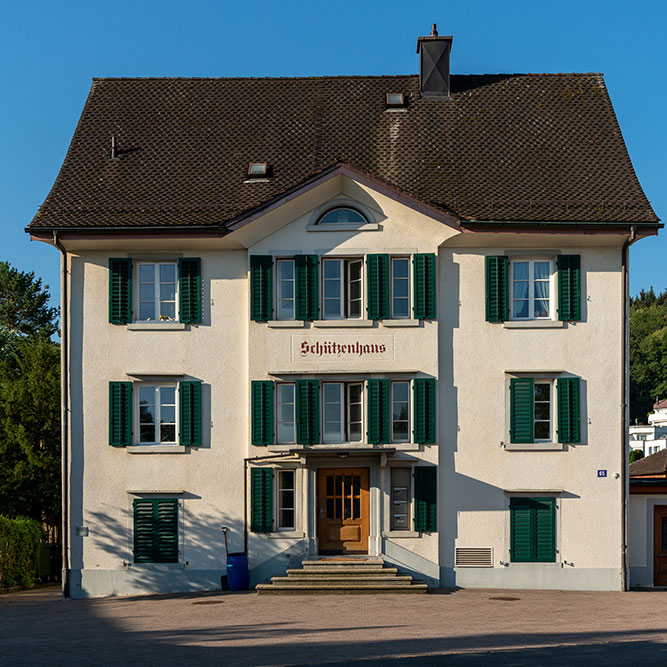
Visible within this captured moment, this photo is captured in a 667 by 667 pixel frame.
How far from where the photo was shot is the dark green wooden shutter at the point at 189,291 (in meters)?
24.0

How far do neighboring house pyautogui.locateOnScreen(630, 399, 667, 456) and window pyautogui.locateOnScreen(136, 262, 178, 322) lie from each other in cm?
5138

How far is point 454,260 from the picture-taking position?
24.1 m

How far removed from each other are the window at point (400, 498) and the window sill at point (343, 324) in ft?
10.7

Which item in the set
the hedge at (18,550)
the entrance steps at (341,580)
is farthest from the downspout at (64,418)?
the entrance steps at (341,580)

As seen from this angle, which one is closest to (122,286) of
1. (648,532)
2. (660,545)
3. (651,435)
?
(648,532)

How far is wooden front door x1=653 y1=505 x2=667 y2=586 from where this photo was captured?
24344 mm

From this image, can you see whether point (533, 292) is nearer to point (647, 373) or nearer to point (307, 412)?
point (307, 412)

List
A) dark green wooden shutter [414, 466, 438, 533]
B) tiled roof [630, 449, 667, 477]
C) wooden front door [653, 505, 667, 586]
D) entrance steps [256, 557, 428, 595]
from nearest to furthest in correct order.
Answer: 1. entrance steps [256, 557, 428, 595]
2. dark green wooden shutter [414, 466, 438, 533]
3. wooden front door [653, 505, 667, 586]
4. tiled roof [630, 449, 667, 477]

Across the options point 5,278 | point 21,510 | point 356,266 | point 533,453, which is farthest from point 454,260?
point 5,278

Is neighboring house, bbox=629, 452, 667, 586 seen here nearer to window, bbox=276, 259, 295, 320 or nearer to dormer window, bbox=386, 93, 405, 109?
window, bbox=276, 259, 295, 320

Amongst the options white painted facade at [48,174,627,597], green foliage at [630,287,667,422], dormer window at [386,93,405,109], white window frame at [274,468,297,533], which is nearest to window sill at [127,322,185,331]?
white painted facade at [48,174,627,597]

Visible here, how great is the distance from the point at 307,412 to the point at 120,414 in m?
4.18

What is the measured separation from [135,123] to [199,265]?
5.00 m

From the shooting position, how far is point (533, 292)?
24016mm
